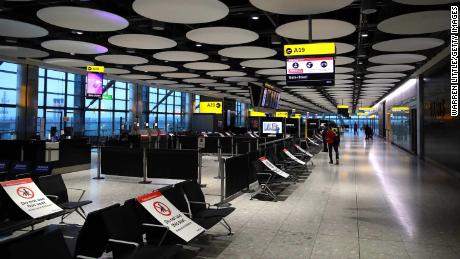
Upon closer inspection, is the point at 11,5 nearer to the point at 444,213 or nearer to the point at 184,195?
the point at 184,195

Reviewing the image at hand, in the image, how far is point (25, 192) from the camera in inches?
167

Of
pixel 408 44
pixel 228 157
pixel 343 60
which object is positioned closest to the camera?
pixel 228 157

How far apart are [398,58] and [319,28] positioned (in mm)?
5791

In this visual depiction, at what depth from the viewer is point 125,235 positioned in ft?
10.8

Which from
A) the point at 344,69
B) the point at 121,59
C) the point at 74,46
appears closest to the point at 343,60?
the point at 344,69

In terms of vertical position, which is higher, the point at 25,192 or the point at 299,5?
the point at 299,5

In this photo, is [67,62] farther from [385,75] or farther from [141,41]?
[385,75]

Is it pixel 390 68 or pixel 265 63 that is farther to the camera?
pixel 390 68

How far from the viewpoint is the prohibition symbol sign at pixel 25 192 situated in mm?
4141

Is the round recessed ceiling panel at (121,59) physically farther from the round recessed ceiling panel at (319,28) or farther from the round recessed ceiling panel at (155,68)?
the round recessed ceiling panel at (319,28)

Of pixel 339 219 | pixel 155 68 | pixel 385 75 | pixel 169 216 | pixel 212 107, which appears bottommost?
pixel 339 219

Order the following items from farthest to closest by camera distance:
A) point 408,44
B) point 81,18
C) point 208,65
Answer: point 208,65, point 408,44, point 81,18

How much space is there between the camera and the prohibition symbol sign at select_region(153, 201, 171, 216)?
12.4 ft

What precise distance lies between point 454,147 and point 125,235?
12.0m
